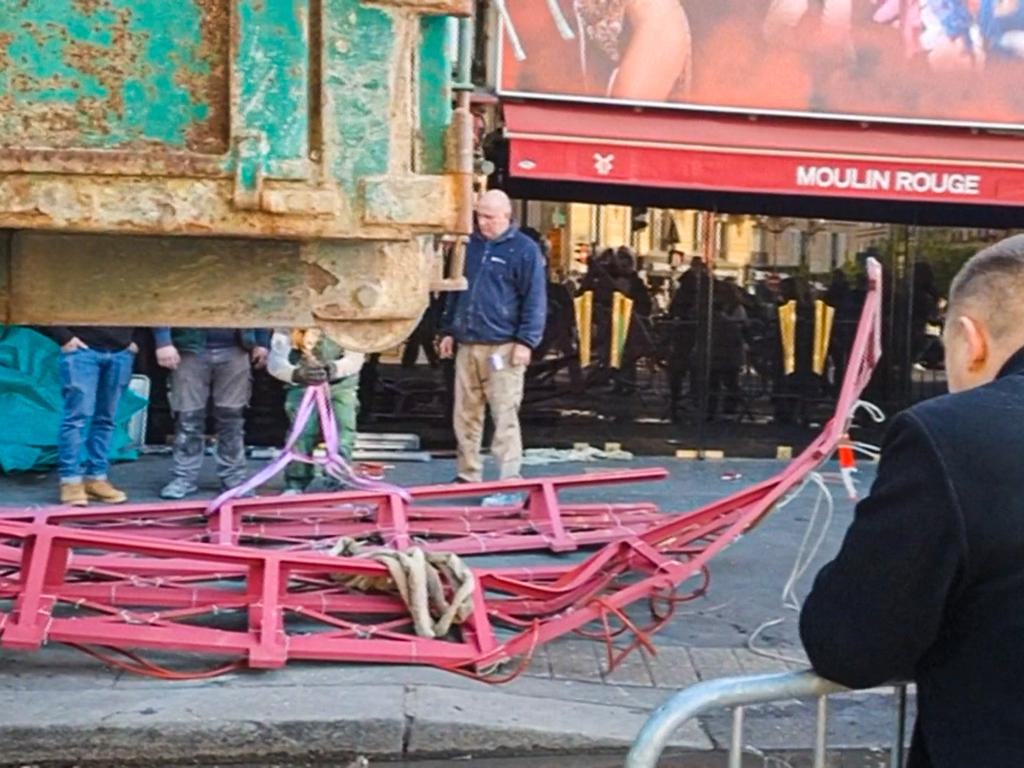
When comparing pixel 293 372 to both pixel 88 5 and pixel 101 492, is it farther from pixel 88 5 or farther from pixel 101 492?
pixel 88 5

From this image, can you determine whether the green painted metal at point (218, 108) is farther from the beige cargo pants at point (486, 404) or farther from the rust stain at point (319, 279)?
the beige cargo pants at point (486, 404)

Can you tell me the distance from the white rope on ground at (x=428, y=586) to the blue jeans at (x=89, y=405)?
11.0 feet

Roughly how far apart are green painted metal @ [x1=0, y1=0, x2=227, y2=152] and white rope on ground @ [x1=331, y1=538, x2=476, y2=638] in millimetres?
3252

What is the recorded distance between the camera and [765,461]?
35.0 ft

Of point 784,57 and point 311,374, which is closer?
point 311,374

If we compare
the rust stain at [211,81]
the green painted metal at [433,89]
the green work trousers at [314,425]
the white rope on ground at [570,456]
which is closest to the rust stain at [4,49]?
the rust stain at [211,81]

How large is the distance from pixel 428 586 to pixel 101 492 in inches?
149

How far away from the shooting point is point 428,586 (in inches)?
203

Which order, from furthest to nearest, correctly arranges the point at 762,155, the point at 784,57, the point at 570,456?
1. the point at 570,456
2. the point at 784,57
3. the point at 762,155

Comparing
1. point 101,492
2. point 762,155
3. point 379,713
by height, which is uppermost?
point 762,155

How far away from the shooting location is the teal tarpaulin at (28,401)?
898 centimetres

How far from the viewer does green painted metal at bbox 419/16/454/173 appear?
219 centimetres

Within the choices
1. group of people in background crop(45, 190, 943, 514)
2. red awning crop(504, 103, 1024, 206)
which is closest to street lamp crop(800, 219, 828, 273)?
red awning crop(504, 103, 1024, 206)

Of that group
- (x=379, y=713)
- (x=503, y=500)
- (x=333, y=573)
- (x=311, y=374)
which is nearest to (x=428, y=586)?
(x=333, y=573)
